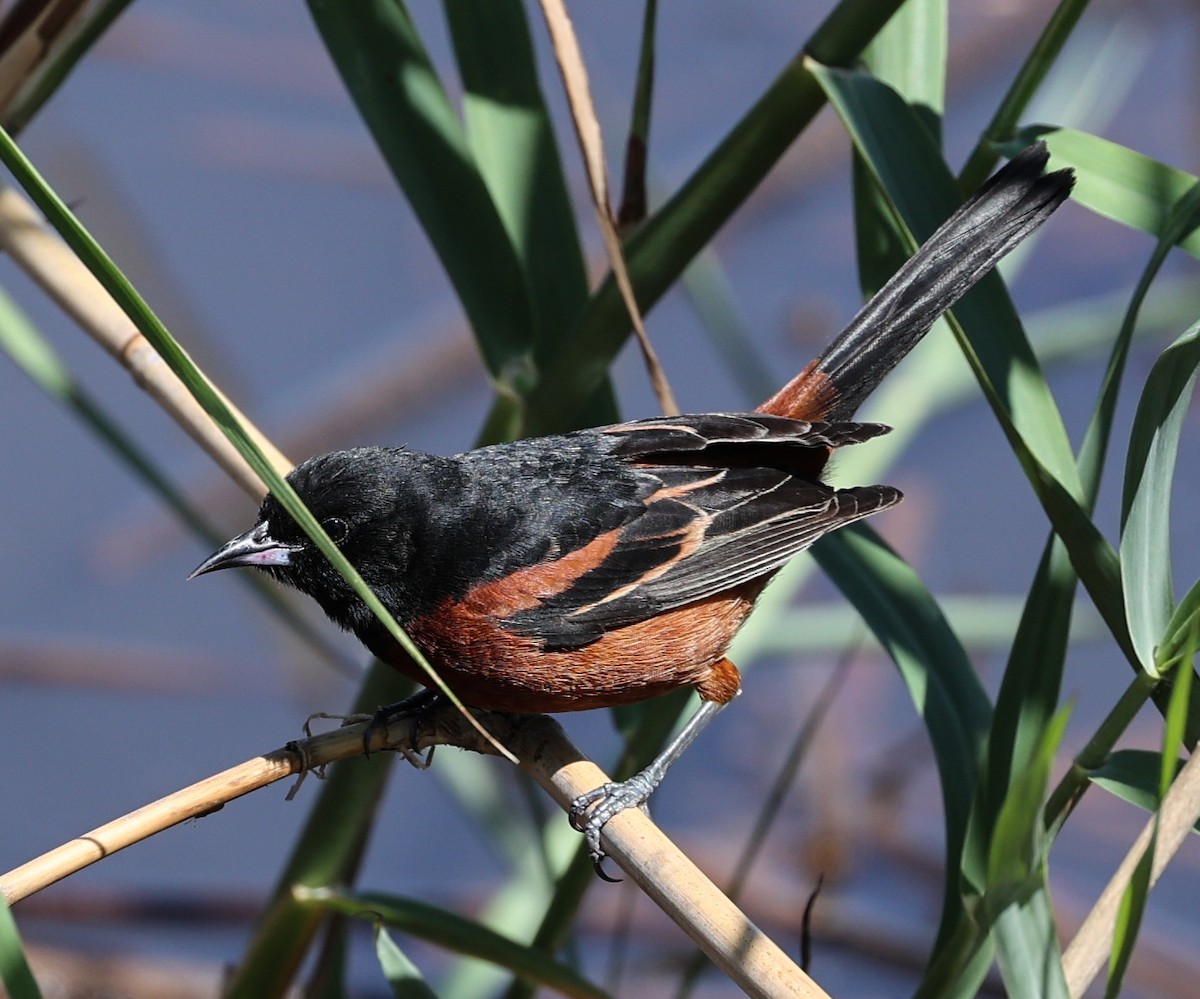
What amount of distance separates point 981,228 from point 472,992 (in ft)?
6.39

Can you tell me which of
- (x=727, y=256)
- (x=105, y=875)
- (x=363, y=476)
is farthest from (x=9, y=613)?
(x=727, y=256)

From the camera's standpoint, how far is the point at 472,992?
121 inches

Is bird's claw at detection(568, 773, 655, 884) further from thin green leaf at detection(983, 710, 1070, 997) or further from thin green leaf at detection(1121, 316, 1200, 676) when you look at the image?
thin green leaf at detection(1121, 316, 1200, 676)

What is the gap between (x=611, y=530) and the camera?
2.70 meters

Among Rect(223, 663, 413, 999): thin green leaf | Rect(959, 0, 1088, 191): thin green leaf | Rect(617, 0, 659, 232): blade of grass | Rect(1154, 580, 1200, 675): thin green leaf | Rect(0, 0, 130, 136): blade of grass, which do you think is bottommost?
Rect(1154, 580, 1200, 675): thin green leaf

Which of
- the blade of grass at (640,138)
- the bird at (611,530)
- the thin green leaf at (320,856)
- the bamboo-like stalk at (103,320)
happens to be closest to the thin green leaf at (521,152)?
the blade of grass at (640,138)

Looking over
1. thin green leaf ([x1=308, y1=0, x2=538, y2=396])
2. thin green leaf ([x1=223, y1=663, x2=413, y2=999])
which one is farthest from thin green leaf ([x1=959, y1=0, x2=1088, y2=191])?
thin green leaf ([x1=223, y1=663, x2=413, y2=999])

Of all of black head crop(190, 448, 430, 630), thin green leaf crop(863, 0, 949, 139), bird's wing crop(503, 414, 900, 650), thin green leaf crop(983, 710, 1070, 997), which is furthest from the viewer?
bird's wing crop(503, 414, 900, 650)

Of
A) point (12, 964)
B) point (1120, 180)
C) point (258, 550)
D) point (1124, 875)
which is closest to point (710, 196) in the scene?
point (1120, 180)

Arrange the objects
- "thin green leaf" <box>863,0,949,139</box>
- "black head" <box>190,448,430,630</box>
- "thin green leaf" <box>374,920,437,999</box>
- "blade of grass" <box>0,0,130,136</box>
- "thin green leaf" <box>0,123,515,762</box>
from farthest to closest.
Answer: "black head" <box>190,448,430,630</box> < "thin green leaf" <box>863,0,949,139</box> < "blade of grass" <box>0,0,130,136</box> < "thin green leaf" <box>374,920,437,999</box> < "thin green leaf" <box>0,123,515,762</box>

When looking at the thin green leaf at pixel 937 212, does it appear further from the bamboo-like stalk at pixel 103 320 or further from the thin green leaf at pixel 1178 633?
the bamboo-like stalk at pixel 103 320

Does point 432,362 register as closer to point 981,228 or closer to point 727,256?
point 727,256

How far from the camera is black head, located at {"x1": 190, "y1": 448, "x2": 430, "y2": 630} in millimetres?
2432

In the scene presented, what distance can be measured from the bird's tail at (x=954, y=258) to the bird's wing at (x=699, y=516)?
0.18 m
